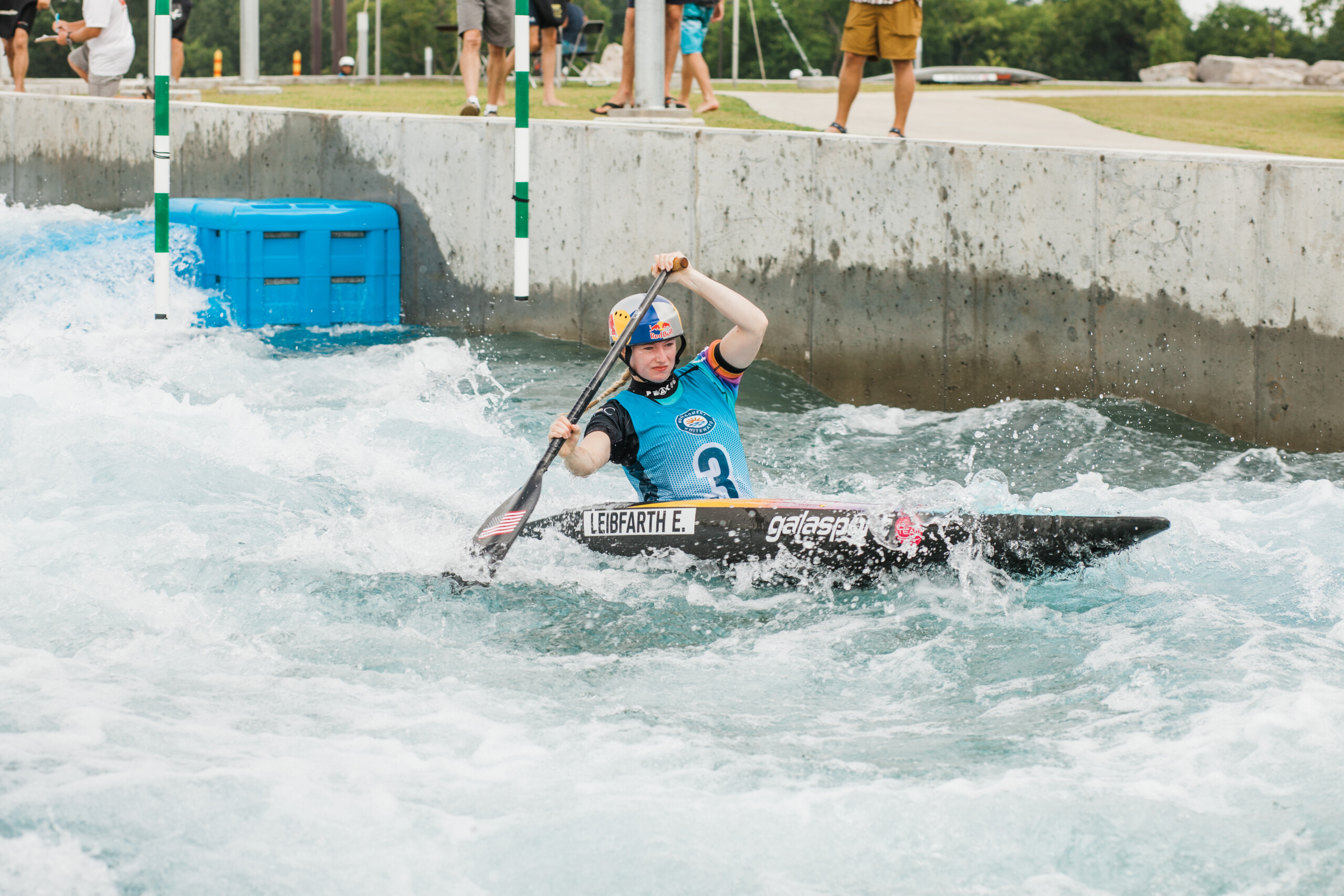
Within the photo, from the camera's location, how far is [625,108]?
35.3 feet

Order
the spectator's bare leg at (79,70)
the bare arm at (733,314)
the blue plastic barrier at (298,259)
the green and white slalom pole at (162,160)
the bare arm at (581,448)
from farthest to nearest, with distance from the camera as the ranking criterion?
the spectator's bare leg at (79,70) → the blue plastic barrier at (298,259) → the green and white slalom pole at (162,160) → the bare arm at (733,314) → the bare arm at (581,448)

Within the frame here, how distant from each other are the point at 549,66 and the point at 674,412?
8.25 m

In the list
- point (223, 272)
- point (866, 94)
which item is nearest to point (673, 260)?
point (223, 272)

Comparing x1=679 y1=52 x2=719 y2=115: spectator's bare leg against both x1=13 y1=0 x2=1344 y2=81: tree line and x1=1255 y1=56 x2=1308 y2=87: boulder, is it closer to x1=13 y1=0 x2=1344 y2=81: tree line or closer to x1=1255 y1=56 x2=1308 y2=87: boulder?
x1=1255 y1=56 x2=1308 y2=87: boulder

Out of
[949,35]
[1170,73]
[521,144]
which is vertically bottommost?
[521,144]

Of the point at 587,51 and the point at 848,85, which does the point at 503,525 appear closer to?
the point at 848,85

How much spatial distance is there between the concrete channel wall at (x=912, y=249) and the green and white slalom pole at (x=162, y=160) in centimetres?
264

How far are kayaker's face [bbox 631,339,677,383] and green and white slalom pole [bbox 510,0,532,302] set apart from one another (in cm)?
307

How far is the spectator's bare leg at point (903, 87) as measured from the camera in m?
9.17

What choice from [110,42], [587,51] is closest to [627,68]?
[110,42]

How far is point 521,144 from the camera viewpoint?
8.62 m

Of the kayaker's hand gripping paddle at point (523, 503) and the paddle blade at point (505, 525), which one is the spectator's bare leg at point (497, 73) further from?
the paddle blade at point (505, 525)

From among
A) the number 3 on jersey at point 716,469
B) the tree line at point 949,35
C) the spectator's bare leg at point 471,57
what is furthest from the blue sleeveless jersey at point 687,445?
the tree line at point 949,35

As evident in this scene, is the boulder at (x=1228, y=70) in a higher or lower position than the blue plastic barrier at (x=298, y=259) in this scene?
higher
